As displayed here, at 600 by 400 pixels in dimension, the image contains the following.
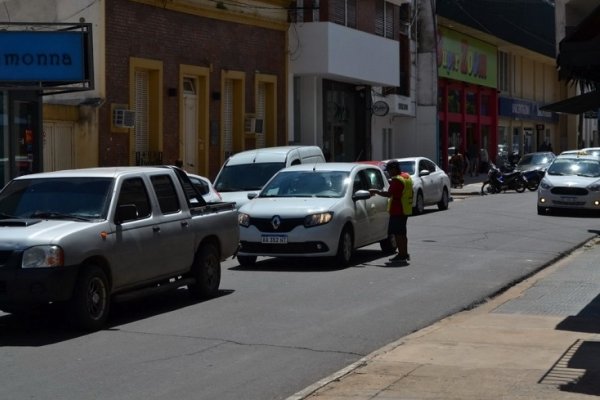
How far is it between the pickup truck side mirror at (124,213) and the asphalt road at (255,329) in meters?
1.15

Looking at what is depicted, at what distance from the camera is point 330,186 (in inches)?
704

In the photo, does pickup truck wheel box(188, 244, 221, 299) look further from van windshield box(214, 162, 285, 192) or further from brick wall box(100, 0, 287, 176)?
brick wall box(100, 0, 287, 176)

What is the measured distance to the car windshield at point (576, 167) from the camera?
29953 millimetres

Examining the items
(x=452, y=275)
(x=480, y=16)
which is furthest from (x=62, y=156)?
(x=480, y=16)

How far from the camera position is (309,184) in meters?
18.1

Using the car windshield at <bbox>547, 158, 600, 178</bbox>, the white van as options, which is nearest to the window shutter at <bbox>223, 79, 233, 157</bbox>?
the white van

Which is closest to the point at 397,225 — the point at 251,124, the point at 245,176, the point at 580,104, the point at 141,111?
the point at 245,176

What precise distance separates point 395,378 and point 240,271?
812 cm

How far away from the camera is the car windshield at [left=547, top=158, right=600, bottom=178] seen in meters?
30.0

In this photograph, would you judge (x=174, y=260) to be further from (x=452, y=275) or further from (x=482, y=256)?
(x=482, y=256)

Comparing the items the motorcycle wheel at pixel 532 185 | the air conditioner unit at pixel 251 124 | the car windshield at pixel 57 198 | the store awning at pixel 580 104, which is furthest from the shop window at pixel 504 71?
the car windshield at pixel 57 198

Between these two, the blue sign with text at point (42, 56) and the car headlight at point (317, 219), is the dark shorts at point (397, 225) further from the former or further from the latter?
the blue sign with text at point (42, 56)

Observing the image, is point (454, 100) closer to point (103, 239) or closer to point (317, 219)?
point (317, 219)

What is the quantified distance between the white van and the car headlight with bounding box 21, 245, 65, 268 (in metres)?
11.2
